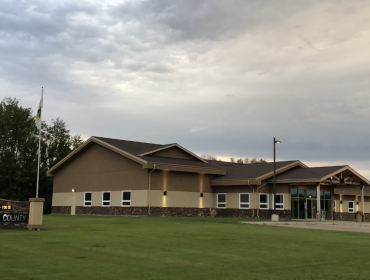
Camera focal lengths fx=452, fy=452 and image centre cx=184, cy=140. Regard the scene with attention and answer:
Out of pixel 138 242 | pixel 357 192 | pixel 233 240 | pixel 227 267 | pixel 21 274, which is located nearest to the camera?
pixel 21 274

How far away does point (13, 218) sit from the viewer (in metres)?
19.2

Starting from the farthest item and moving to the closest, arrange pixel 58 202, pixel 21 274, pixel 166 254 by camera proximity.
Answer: pixel 58 202 < pixel 166 254 < pixel 21 274

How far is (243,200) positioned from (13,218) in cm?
2480

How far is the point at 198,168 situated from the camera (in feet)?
128

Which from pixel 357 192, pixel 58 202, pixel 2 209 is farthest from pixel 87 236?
pixel 357 192

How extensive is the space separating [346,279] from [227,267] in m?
2.51

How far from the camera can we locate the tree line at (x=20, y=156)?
181 feet

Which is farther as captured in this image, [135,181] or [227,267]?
[135,181]

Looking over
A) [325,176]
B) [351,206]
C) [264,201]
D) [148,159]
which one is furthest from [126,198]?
[351,206]

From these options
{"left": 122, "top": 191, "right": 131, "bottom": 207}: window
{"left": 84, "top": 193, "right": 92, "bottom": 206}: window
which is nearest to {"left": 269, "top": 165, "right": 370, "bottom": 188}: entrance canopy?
{"left": 122, "top": 191, "right": 131, "bottom": 207}: window

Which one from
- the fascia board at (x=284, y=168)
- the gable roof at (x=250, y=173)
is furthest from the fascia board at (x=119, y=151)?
the fascia board at (x=284, y=168)

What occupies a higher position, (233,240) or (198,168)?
(198,168)

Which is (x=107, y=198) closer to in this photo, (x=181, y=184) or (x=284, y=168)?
(x=181, y=184)

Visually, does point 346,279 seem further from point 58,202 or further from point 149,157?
point 58,202
